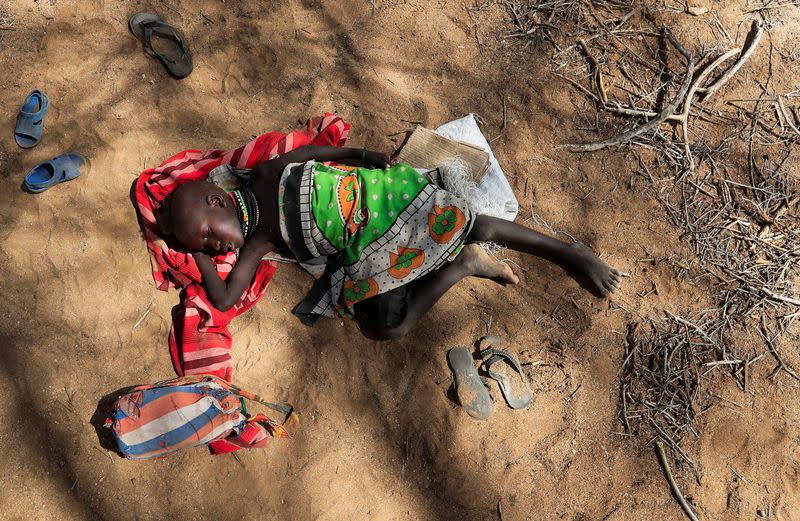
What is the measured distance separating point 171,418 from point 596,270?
7.14ft

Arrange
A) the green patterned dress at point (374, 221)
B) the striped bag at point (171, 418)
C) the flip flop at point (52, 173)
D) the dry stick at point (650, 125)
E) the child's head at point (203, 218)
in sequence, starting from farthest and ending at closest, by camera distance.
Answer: the dry stick at point (650, 125)
the flip flop at point (52, 173)
the green patterned dress at point (374, 221)
the child's head at point (203, 218)
the striped bag at point (171, 418)

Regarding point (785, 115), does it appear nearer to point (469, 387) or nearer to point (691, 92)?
point (691, 92)

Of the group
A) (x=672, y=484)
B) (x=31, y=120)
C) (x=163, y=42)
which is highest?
(x=163, y=42)

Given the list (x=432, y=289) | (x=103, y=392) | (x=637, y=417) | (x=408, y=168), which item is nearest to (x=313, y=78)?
(x=408, y=168)

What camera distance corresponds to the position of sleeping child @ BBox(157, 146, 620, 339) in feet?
8.89

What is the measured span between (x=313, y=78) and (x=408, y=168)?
91cm

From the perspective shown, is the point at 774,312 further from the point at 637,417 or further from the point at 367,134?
the point at 367,134

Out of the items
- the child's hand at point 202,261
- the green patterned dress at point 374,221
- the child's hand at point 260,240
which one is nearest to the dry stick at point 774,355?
the green patterned dress at point 374,221

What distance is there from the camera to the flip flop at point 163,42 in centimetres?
309

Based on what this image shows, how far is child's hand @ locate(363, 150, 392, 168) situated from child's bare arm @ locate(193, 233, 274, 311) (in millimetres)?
705

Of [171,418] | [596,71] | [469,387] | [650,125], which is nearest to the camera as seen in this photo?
[171,418]

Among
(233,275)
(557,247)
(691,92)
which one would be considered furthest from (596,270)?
(233,275)

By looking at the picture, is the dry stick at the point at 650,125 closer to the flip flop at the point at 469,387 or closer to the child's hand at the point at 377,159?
the child's hand at the point at 377,159

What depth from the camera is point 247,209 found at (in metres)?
2.79
